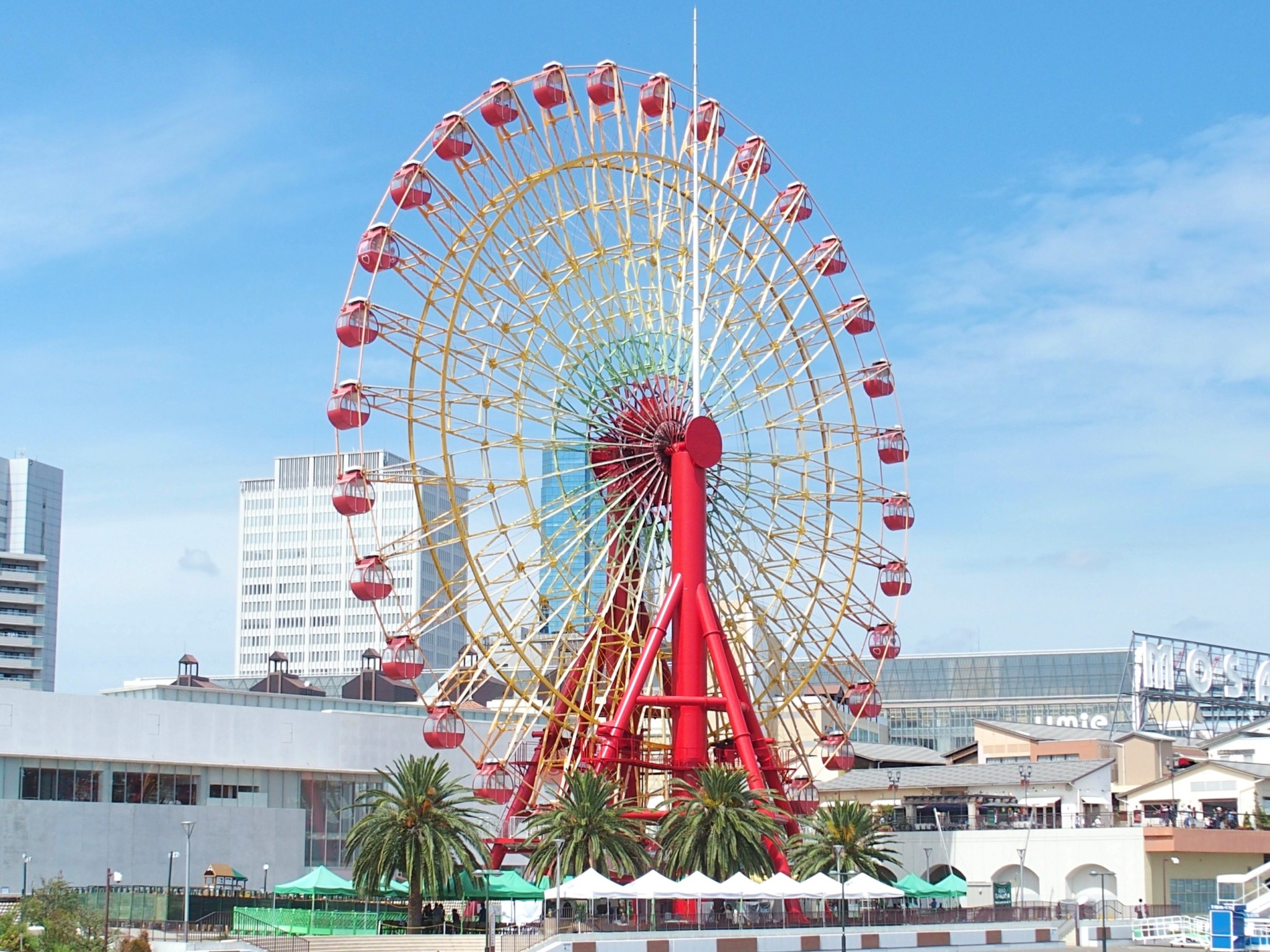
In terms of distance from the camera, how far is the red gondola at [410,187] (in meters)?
60.5

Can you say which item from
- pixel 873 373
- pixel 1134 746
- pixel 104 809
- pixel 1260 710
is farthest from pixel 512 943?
pixel 1260 710

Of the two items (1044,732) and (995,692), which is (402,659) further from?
(995,692)

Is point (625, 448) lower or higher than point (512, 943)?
higher

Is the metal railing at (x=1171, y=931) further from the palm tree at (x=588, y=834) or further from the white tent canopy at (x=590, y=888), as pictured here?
the white tent canopy at (x=590, y=888)

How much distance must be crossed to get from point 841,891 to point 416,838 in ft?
47.4

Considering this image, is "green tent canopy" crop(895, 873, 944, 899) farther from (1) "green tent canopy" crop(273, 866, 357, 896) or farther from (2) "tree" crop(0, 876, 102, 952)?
(2) "tree" crop(0, 876, 102, 952)

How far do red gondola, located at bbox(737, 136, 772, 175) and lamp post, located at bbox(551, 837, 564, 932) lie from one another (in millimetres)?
29324

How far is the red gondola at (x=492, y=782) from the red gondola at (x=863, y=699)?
1657 centimetres

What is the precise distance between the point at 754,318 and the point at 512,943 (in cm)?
2725

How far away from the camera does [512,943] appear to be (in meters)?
53.7

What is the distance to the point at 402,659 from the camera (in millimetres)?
59281

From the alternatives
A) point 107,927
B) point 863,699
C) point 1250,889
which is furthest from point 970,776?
point 107,927

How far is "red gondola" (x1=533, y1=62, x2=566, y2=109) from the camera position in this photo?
211 feet

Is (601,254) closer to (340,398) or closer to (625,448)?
(625,448)
